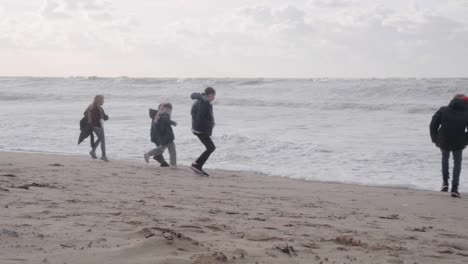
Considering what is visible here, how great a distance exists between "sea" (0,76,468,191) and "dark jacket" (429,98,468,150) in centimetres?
100

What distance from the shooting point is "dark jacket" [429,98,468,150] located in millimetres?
9367

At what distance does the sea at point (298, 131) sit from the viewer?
12.0 metres

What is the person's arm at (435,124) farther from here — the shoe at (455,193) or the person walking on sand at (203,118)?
the person walking on sand at (203,118)

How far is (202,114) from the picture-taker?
10531mm

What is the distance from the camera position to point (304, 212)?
21.4ft

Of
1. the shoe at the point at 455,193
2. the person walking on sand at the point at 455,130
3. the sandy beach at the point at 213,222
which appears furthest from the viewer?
the person walking on sand at the point at 455,130

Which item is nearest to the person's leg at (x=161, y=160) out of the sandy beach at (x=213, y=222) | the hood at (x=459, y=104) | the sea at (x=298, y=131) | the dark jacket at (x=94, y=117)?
the sea at (x=298, y=131)

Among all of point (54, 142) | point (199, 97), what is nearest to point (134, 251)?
point (199, 97)

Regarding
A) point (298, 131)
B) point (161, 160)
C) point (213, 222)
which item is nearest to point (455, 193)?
point (213, 222)

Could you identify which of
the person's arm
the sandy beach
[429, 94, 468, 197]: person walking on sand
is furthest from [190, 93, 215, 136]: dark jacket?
[429, 94, 468, 197]: person walking on sand

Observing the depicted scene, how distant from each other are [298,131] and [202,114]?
812 centimetres

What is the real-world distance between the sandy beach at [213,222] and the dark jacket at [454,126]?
0.87m

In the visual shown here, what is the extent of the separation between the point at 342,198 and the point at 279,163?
4351 millimetres

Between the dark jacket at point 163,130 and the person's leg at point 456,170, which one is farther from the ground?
the dark jacket at point 163,130
